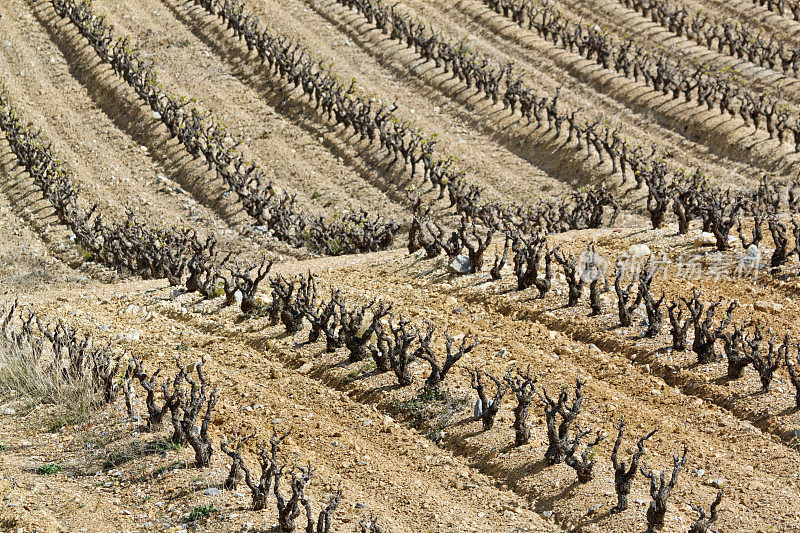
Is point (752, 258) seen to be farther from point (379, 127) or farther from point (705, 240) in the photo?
point (379, 127)

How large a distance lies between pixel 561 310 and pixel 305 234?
28.4 feet

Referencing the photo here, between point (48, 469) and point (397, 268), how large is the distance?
21.8 ft

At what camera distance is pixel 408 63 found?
84.1 feet

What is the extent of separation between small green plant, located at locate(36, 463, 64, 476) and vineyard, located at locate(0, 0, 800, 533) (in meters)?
0.08

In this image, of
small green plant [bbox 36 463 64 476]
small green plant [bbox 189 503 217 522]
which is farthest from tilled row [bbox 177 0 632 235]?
small green plant [bbox 36 463 64 476]

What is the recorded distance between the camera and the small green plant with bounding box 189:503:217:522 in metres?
7.59

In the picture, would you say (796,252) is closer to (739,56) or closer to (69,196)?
(739,56)

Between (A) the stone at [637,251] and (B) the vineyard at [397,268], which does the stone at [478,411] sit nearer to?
(B) the vineyard at [397,268]

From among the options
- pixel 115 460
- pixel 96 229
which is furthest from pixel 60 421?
pixel 96 229

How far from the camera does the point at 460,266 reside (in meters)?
13.0

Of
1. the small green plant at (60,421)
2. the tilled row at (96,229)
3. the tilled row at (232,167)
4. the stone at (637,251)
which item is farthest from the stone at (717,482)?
the tilled row at (232,167)

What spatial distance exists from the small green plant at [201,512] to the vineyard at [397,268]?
0.03 metres

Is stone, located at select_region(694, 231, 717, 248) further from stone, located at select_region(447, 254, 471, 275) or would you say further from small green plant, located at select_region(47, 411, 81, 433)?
small green plant, located at select_region(47, 411, 81, 433)

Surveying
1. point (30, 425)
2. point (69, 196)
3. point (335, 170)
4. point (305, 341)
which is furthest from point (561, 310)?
point (69, 196)
